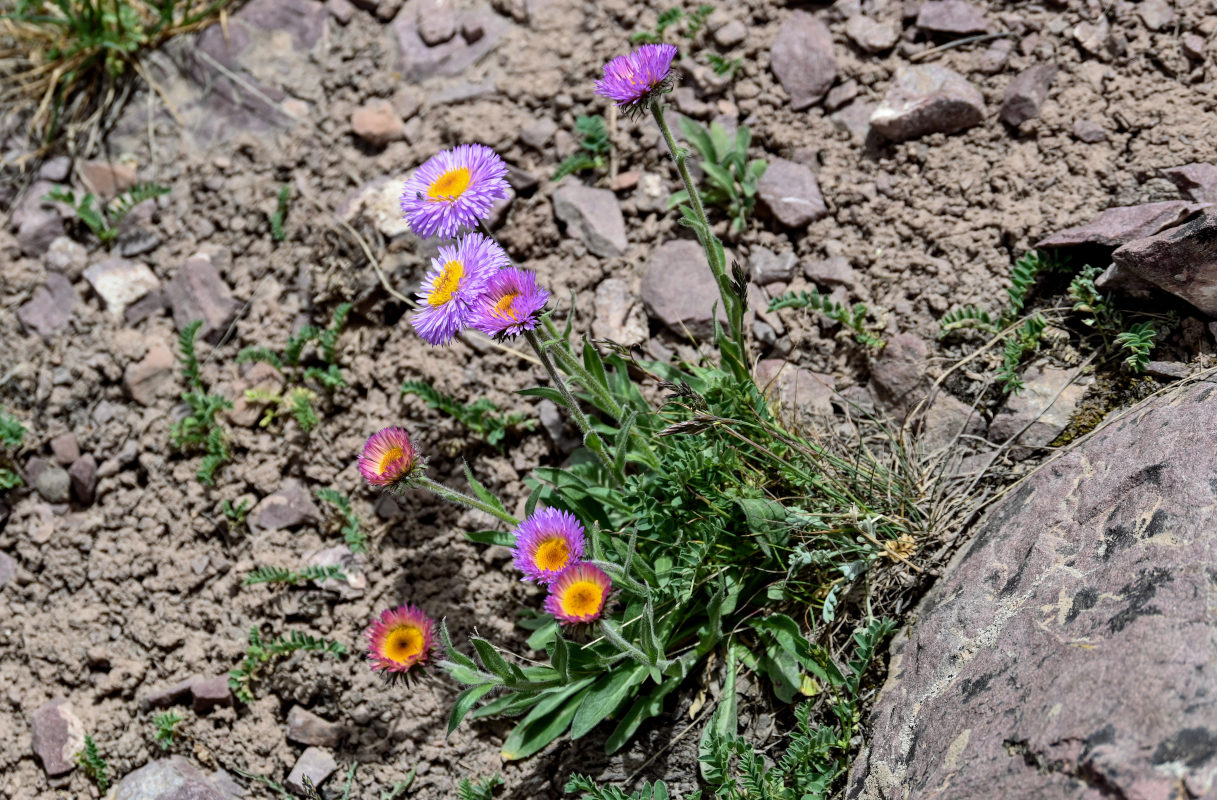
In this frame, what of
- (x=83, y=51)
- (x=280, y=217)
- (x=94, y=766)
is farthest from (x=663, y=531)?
(x=83, y=51)

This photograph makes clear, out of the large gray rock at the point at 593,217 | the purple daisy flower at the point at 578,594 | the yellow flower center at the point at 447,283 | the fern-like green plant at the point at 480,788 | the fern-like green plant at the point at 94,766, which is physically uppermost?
the yellow flower center at the point at 447,283

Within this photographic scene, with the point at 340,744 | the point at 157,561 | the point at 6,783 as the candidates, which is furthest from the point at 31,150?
the point at 340,744

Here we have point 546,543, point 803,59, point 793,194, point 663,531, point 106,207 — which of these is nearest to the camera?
point 546,543

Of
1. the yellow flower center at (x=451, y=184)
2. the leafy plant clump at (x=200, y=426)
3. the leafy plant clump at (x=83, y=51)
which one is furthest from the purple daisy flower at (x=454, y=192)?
the leafy plant clump at (x=83, y=51)

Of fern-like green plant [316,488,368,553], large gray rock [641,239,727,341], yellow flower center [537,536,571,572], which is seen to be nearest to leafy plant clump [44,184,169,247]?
fern-like green plant [316,488,368,553]

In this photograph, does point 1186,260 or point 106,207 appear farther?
point 106,207

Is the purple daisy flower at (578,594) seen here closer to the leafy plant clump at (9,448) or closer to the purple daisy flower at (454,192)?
the purple daisy flower at (454,192)

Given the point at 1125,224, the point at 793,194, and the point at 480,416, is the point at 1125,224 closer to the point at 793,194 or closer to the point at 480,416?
the point at 793,194
